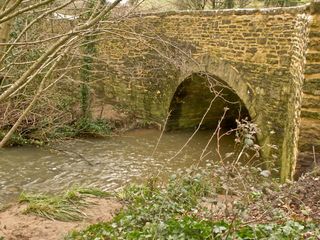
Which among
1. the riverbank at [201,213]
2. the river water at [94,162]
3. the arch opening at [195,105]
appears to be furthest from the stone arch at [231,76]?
the riverbank at [201,213]

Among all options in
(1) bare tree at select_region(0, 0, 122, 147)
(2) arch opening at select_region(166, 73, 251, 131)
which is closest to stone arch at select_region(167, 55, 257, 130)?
(2) arch opening at select_region(166, 73, 251, 131)

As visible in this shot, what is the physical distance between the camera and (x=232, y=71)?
9273 millimetres

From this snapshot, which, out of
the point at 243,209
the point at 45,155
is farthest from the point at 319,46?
the point at 45,155

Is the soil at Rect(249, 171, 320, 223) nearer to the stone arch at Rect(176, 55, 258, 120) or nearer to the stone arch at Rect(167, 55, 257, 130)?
the stone arch at Rect(167, 55, 257, 130)

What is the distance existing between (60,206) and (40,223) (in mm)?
419

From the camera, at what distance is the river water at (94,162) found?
27.4 feet

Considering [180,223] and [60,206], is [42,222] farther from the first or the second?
[180,223]

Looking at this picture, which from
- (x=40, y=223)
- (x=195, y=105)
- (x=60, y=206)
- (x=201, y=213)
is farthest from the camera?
(x=195, y=105)

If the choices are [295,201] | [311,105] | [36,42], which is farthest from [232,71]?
[36,42]

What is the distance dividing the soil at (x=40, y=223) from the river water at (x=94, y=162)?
148 cm

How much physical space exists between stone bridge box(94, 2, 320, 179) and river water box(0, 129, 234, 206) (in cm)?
125

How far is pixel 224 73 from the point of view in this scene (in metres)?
9.54

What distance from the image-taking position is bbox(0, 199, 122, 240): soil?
5.20 meters

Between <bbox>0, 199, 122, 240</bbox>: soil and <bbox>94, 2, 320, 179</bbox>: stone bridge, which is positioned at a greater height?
<bbox>94, 2, 320, 179</bbox>: stone bridge
